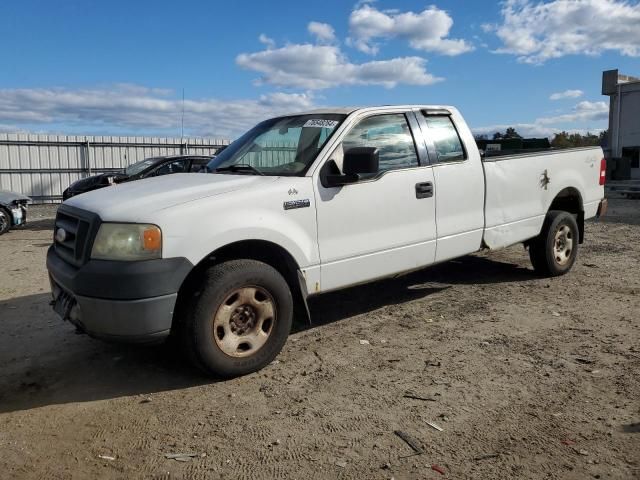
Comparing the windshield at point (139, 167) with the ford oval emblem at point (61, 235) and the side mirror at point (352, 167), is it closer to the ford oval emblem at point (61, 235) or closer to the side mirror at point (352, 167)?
the ford oval emblem at point (61, 235)

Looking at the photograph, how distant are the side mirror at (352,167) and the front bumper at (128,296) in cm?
137

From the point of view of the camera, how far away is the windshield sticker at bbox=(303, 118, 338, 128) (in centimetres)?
478

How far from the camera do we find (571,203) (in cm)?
718

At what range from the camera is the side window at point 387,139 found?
484 cm

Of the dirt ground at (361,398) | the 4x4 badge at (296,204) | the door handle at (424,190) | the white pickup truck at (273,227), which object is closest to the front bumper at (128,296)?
the white pickup truck at (273,227)

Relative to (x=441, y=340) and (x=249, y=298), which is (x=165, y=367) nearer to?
(x=249, y=298)

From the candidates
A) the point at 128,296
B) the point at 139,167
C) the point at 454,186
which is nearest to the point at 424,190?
the point at 454,186

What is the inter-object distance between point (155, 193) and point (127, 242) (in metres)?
0.53

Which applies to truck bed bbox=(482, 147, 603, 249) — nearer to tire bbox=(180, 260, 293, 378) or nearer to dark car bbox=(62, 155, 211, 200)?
tire bbox=(180, 260, 293, 378)

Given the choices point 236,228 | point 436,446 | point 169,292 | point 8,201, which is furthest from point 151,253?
point 8,201

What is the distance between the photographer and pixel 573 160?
6859 millimetres

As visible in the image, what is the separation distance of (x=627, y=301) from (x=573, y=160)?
1883 millimetres

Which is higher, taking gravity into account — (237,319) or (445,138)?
(445,138)

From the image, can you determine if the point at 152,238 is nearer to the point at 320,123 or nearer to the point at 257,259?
the point at 257,259
